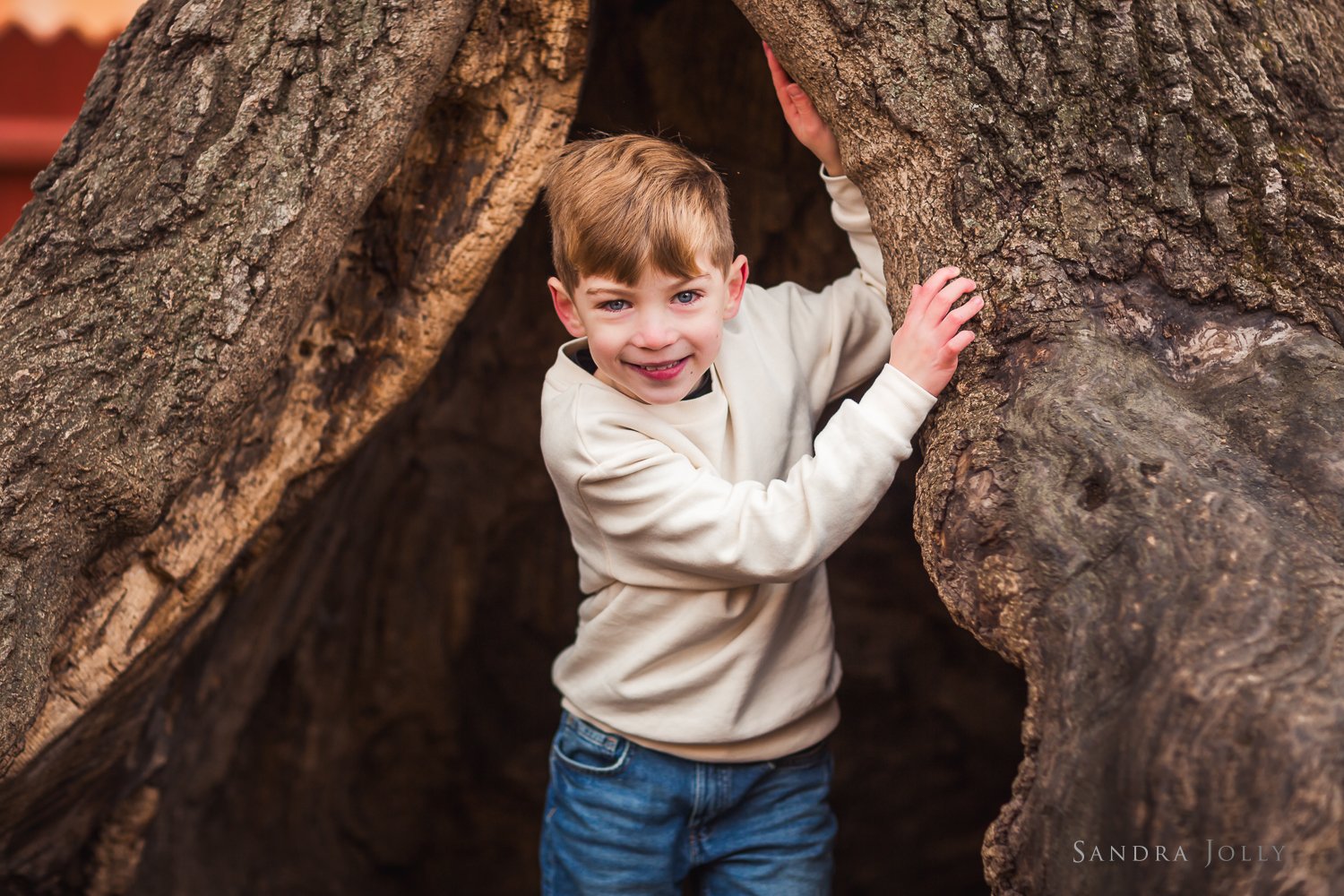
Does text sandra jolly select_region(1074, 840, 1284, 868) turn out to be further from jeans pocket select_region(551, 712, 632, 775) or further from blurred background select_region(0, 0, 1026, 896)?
blurred background select_region(0, 0, 1026, 896)

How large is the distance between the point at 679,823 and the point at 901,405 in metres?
0.82

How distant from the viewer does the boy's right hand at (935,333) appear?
1651 millimetres

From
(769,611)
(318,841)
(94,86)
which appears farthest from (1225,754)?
(318,841)

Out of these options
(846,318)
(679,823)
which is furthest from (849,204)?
(679,823)

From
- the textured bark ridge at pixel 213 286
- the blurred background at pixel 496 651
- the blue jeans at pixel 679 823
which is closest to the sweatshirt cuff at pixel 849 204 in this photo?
the textured bark ridge at pixel 213 286

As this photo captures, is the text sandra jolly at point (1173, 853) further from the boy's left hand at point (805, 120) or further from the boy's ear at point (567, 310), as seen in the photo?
the boy's left hand at point (805, 120)

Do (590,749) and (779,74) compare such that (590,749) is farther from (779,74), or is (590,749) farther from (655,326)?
(779,74)

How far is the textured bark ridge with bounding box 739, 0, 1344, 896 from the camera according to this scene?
126 cm

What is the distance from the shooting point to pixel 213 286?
5.95ft

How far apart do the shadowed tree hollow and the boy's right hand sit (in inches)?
1.5

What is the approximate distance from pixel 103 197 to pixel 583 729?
112cm

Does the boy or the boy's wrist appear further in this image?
the boy's wrist

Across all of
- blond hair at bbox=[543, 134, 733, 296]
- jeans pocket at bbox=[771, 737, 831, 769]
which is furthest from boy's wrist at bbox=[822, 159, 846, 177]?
jeans pocket at bbox=[771, 737, 831, 769]

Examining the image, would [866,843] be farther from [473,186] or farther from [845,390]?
[473,186]
